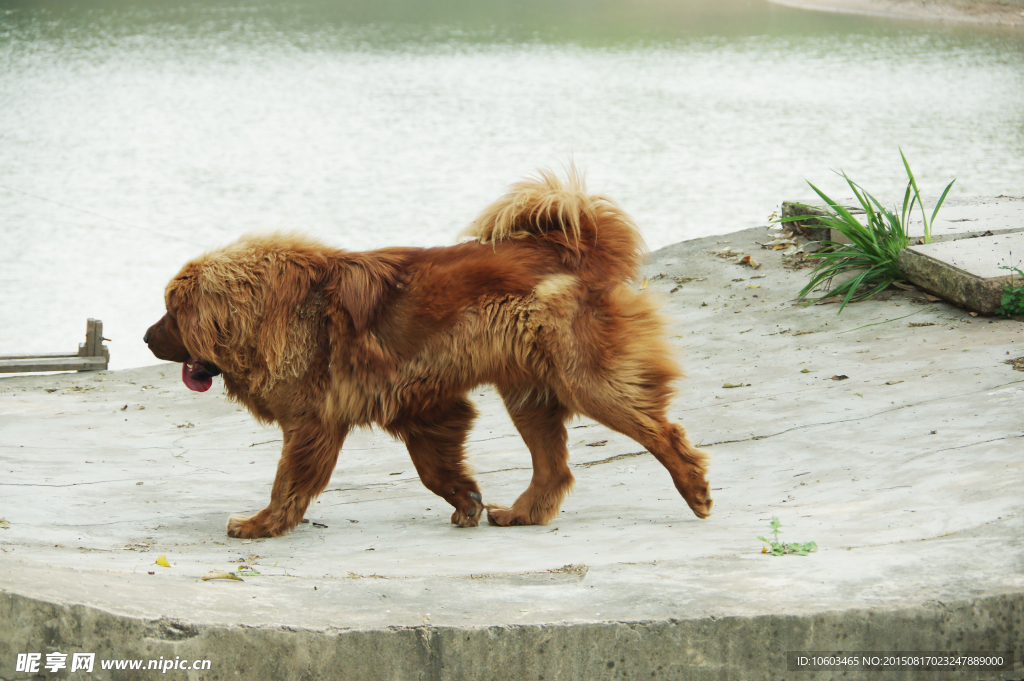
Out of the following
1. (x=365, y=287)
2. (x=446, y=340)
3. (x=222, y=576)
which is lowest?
(x=222, y=576)

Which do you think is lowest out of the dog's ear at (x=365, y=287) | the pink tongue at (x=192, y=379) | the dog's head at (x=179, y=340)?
the pink tongue at (x=192, y=379)

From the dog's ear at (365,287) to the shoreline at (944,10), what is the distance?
3440cm

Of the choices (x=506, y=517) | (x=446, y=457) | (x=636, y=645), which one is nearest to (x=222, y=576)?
(x=636, y=645)

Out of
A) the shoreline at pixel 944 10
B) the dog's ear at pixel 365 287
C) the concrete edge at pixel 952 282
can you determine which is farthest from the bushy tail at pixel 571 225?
the shoreline at pixel 944 10

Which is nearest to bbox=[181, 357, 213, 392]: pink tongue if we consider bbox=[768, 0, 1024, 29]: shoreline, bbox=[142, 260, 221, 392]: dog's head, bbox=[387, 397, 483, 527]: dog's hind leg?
bbox=[142, 260, 221, 392]: dog's head

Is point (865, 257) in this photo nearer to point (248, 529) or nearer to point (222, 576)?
point (248, 529)

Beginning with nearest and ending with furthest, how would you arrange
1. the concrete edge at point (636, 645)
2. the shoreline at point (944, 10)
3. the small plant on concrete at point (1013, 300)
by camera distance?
1. the concrete edge at point (636, 645)
2. the small plant on concrete at point (1013, 300)
3. the shoreline at point (944, 10)

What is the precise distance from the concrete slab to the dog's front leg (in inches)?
174

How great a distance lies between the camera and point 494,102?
81.3 feet

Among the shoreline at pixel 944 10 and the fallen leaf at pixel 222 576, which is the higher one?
the shoreline at pixel 944 10

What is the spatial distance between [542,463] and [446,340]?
83 centimetres

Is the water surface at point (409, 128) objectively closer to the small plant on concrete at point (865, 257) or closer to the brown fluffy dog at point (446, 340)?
the small plant on concrete at point (865, 257)

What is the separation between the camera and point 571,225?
4223 mm

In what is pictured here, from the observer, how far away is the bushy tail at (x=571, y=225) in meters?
4.20
